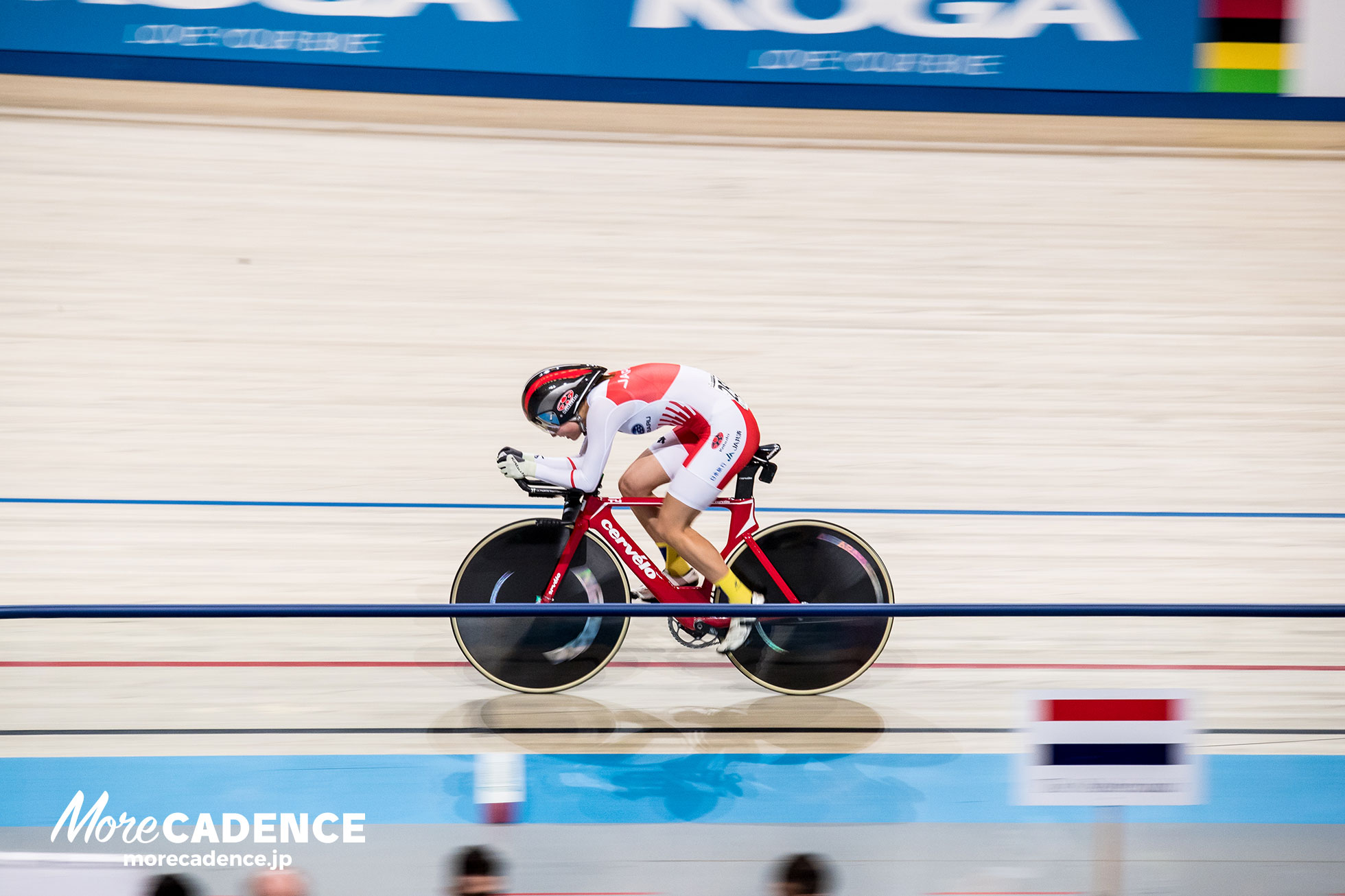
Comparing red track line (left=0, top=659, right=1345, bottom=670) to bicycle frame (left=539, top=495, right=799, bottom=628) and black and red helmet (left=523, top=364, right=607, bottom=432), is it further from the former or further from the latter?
black and red helmet (left=523, top=364, right=607, bottom=432)

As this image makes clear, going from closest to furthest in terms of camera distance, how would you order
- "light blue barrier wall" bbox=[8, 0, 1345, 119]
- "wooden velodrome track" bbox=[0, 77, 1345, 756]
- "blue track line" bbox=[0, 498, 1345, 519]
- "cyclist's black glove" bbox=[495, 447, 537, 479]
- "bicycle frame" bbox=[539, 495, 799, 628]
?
1. "cyclist's black glove" bbox=[495, 447, 537, 479]
2. "bicycle frame" bbox=[539, 495, 799, 628]
3. "wooden velodrome track" bbox=[0, 77, 1345, 756]
4. "blue track line" bbox=[0, 498, 1345, 519]
5. "light blue barrier wall" bbox=[8, 0, 1345, 119]

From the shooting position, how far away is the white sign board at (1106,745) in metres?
1.94

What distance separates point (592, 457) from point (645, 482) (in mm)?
225

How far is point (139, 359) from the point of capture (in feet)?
17.0

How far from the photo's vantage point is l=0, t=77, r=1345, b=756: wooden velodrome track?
14.0 ft

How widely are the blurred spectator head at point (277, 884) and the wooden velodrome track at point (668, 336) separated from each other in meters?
0.54

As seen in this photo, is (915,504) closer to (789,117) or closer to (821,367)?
(821,367)

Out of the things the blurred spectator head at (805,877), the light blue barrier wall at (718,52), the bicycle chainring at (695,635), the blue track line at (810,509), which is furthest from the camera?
the light blue barrier wall at (718,52)

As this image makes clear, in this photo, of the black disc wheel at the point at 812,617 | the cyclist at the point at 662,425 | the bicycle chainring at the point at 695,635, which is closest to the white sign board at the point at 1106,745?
the black disc wheel at the point at 812,617

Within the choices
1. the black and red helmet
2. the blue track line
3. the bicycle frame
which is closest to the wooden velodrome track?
the blue track line

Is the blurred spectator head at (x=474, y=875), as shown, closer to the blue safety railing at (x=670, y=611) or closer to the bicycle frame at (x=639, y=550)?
the blue safety railing at (x=670, y=611)

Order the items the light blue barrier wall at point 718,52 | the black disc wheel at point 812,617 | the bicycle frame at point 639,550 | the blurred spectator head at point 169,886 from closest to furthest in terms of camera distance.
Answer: the blurred spectator head at point 169,886 → the black disc wheel at point 812,617 → the bicycle frame at point 639,550 → the light blue barrier wall at point 718,52

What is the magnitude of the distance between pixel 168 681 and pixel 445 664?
557 mm

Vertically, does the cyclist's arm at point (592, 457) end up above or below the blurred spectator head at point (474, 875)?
above
